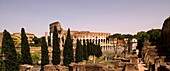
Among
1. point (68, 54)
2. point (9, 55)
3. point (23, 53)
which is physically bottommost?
point (68, 54)

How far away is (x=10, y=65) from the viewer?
20.6 m

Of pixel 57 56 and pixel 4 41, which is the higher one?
pixel 4 41

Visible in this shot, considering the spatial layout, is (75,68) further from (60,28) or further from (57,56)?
(60,28)

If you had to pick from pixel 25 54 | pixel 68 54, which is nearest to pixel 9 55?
pixel 25 54

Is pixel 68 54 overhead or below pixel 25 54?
below

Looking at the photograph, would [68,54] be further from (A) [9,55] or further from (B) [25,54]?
(A) [9,55]

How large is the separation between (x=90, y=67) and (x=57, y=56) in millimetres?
19858

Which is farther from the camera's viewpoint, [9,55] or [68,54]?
[68,54]

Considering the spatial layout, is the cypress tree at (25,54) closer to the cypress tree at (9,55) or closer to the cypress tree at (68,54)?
the cypress tree at (9,55)

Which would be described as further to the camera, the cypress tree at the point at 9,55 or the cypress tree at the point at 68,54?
the cypress tree at the point at 68,54

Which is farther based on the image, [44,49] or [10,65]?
[44,49]

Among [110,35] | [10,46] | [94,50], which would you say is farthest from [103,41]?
[10,46]

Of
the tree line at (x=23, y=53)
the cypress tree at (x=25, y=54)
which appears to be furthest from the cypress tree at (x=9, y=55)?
the cypress tree at (x=25, y=54)

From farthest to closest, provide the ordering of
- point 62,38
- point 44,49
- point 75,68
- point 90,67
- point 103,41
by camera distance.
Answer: point 103,41, point 62,38, point 44,49, point 75,68, point 90,67
